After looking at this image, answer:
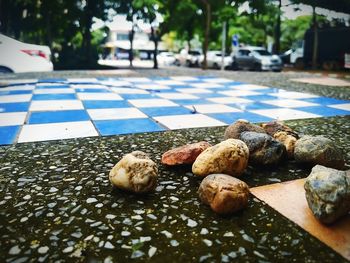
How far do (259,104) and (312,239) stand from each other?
3496 millimetres

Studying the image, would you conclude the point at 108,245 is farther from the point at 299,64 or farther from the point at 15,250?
the point at 299,64

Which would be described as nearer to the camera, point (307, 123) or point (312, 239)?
point (312, 239)

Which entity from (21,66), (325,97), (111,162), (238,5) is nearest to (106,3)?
(238,5)

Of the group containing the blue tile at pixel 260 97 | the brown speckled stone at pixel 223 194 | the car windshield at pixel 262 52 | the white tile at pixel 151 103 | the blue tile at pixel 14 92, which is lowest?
the brown speckled stone at pixel 223 194

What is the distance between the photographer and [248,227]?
132 cm

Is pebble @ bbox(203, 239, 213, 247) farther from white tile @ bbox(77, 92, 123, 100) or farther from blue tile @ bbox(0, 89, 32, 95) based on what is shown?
blue tile @ bbox(0, 89, 32, 95)

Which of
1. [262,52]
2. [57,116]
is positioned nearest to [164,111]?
[57,116]

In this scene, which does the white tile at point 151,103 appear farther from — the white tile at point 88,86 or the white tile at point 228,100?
the white tile at point 88,86

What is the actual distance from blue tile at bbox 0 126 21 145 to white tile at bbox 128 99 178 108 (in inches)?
66.2

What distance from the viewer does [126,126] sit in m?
3.09

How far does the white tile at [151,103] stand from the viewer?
14.0ft

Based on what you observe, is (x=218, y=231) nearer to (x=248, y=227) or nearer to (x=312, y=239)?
(x=248, y=227)

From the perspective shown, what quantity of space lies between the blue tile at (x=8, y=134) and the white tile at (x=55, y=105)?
3.11 ft

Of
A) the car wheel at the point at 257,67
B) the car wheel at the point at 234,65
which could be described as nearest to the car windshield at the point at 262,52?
the car wheel at the point at 257,67
